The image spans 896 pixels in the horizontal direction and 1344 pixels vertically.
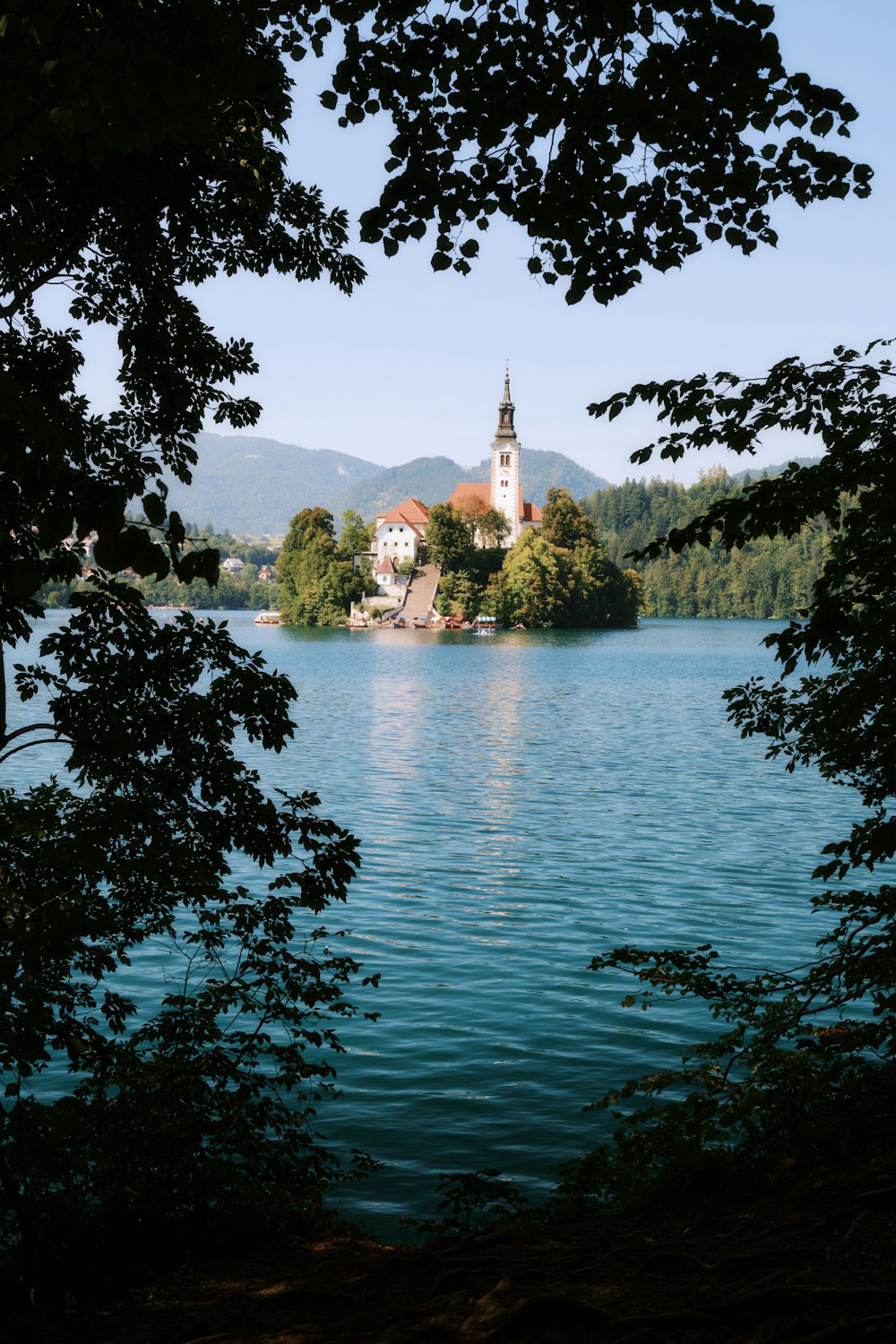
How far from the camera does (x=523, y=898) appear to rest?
63.2ft

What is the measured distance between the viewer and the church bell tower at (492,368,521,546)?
18388 centimetres

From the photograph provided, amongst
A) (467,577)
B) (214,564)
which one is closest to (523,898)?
(214,564)

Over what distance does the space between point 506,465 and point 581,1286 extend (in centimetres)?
18232

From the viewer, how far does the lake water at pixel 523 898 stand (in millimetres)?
10797

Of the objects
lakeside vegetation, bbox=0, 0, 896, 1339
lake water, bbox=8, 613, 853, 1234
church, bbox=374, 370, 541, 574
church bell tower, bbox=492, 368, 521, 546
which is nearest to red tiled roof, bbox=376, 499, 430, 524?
church, bbox=374, 370, 541, 574

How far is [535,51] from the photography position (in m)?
5.81

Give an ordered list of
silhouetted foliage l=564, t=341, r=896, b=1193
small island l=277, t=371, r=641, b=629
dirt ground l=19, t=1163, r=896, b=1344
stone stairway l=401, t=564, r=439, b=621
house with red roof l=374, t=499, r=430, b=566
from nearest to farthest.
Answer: dirt ground l=19, t=1163, r=896, b=1344
silhouetted foliage l=564, t=341, r=896, b=1193
small island l=277, t=371, r=641, b=629
stone stairway l=401, t=564, r=439, b=621
house with red roof l=374, t=499, r=430, b=566

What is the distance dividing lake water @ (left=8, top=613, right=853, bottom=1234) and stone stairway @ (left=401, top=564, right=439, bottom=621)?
101 m

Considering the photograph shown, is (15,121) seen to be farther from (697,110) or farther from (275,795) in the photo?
(275,795)

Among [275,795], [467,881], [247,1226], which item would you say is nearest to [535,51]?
[247,1226]

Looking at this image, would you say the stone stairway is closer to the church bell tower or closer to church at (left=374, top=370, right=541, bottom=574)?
church at (left=374, top=370, right=541, bottom=574)

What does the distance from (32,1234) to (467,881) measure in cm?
1438

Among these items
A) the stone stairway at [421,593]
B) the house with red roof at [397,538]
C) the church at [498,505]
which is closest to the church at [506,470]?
the church at [498,505]

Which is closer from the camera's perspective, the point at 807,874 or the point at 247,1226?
the point at 247,1226
